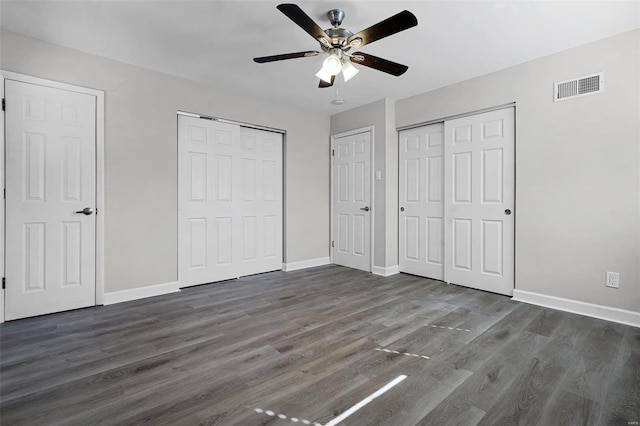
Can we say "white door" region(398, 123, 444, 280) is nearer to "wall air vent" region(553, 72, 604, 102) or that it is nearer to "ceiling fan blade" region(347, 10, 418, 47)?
"wall air vent" region(553, 72, 604, 102)

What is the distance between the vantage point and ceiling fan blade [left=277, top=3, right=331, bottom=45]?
182cm

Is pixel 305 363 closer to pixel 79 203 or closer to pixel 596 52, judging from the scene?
pixel 79 203

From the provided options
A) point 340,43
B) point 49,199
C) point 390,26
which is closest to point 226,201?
point 49,199

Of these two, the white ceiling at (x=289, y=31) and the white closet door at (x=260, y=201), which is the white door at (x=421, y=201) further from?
the white closet door at (x=260, y=201)

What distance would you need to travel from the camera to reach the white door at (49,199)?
2779 mm

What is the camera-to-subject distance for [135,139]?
3404 millimetres

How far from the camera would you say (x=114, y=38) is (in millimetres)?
2846

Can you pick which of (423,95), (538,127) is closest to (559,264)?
(538,127)

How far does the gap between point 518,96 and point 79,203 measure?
15.8 ft

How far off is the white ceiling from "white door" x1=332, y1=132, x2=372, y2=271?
143cm

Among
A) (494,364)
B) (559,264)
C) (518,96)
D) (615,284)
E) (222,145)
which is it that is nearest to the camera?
(494,364)

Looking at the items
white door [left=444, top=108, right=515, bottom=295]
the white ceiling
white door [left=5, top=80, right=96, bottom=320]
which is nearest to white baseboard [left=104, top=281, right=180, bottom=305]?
white door [left=5, top=80, right=96, bottom=320]

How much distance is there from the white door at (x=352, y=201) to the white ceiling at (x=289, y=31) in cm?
143

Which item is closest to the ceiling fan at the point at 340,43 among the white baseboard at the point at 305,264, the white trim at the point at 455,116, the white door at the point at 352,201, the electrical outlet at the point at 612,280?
the white trim at the point at 455,116
